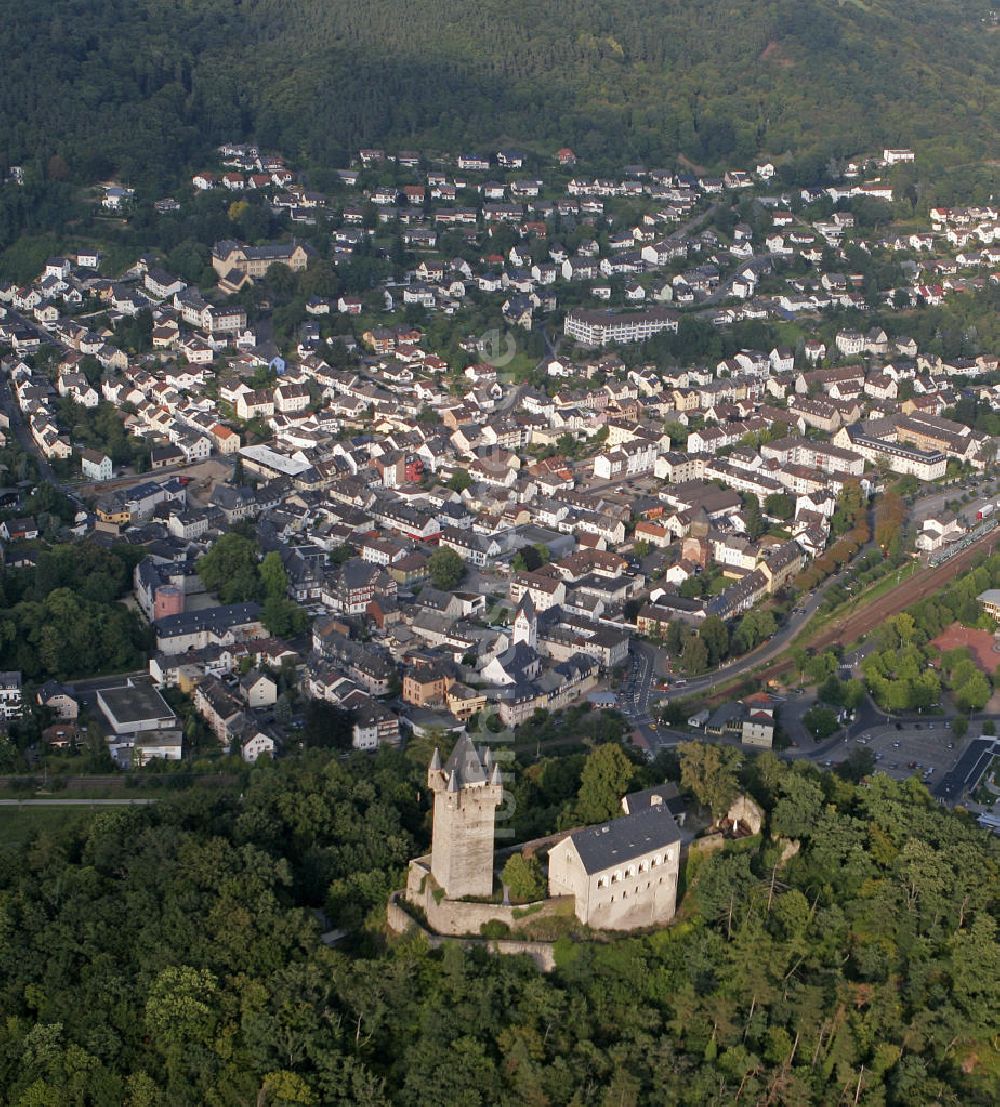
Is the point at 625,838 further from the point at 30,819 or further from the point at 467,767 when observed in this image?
the point at 30,819

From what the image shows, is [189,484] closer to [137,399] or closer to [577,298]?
[137,399]

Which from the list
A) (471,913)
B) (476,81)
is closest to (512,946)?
(471,913)

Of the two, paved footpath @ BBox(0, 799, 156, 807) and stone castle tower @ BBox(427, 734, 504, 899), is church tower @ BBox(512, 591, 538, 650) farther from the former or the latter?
stone castle tower @ BBox(427, 734, 504, 899)

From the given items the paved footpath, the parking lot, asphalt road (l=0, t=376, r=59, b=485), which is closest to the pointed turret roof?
the paved footpath

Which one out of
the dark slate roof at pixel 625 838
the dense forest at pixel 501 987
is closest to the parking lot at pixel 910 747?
the dense forest at pixel 501 987

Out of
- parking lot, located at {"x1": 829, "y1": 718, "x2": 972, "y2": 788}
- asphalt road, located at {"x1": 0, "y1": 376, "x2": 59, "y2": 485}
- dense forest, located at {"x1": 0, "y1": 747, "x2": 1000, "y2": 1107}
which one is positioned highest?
dense forest, located at {"x1": 0, "y1": 747, "x2": 1000, "y2": 1107}

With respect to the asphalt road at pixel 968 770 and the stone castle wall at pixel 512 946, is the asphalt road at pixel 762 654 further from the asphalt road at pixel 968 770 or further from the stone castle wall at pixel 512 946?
the stone castle wall at pixel 512 946

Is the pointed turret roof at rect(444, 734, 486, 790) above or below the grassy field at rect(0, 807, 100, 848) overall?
above
